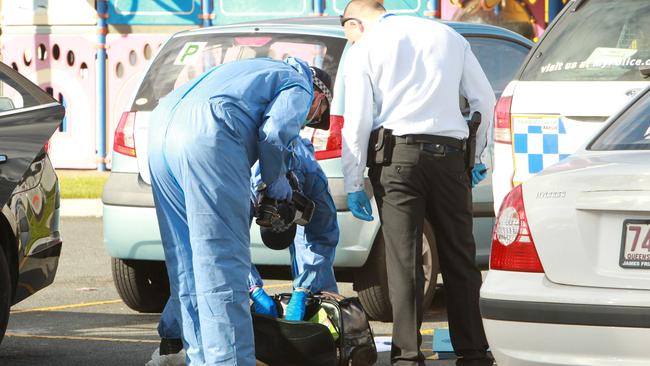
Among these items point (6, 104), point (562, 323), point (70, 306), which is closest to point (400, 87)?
point (562, 323)

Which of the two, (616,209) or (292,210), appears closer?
(616,209)

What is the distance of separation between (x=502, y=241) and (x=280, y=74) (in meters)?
1.07

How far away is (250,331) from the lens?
5293 millimetres

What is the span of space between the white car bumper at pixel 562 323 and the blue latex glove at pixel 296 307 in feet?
3.46

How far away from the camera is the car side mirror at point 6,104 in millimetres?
6469

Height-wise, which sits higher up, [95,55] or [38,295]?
[95,55]

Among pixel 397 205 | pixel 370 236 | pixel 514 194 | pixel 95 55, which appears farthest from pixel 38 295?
pixel 95 55

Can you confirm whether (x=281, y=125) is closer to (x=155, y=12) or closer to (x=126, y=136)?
(x=126, y=136)

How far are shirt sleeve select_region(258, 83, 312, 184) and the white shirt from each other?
67 cm

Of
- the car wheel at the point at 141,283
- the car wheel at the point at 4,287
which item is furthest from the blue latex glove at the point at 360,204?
the car wheel at the point at 141,283

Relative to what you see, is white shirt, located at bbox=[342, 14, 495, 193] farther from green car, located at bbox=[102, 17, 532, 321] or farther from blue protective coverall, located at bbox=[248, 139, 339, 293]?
green car, located at bbox=[102, 17, 532, 321]

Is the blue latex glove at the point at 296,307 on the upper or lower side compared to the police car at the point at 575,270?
lower

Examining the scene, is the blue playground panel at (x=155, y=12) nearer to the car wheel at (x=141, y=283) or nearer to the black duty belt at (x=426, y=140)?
the car wheel at (x=141, y=283)

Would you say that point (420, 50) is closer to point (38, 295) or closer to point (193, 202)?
point (193, 202)
